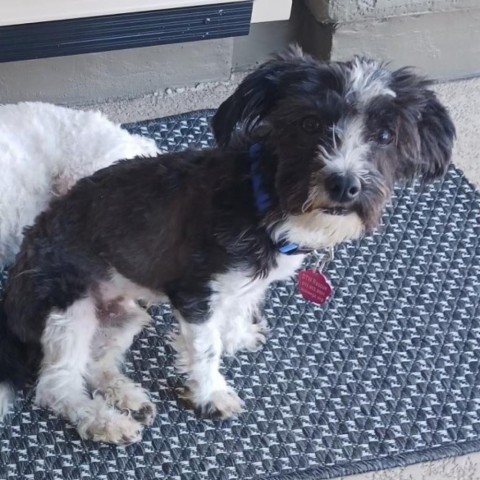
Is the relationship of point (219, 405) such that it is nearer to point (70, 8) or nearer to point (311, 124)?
point (311, 124)

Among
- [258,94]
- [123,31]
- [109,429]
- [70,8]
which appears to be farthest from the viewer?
[123,31]

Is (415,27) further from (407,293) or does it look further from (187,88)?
(407,293)

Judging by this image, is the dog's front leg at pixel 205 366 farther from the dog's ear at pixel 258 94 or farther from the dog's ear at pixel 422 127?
the dog's ear at pixel 422 127

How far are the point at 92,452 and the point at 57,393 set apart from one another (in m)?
0.15

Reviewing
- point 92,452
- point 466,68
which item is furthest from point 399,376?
point 466,68

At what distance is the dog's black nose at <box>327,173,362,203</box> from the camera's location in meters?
1.60

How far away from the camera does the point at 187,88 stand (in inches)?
123

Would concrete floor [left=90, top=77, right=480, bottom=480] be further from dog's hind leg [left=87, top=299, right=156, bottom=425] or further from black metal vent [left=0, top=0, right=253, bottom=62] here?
dog's hind leg [left=87, top=299, right=156, bottom=425]

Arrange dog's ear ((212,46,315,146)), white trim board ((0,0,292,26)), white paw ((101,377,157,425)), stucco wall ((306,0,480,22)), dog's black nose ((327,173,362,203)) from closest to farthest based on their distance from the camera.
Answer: dog's black nose ((327,173,362,203))
dog's ear ((212,46,315,146))
white paw ((101,377,157,425))
white trim board ((0,0,292,26))
stucco wall ((306,0,480,22))

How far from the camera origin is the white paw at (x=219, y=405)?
2.09m

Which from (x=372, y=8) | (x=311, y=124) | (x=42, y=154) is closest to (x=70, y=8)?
(x=42, y=154)

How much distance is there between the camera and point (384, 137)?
1677 millimetres

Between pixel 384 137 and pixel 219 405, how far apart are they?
779 mm

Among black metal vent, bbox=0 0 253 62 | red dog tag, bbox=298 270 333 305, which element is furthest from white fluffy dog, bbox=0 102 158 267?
red dog tag, bbox=298 270 333 305
